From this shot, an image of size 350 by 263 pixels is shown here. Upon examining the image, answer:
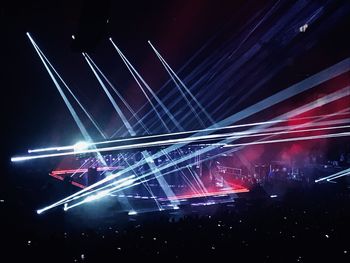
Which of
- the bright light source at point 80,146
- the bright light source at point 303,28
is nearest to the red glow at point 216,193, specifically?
the bright light source at point 80,146

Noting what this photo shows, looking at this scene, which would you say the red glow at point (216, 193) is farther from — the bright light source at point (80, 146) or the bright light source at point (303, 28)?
the bright light source at point (303, 28)

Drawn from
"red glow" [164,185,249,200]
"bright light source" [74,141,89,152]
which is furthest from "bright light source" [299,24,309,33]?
"bright light source" [74,141,89,152]

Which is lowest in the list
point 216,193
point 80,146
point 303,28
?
point 216,193

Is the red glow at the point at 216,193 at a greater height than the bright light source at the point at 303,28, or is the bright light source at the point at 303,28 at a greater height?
the bright light source at the point at 303,28

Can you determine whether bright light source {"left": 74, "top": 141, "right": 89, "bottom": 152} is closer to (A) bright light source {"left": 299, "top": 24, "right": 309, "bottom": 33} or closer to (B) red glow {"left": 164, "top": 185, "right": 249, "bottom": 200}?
(B) red glow {"left": 164, "top": 185, "right": 249, "bottom": 200}

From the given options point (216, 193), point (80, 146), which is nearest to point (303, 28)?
point (216, 193)

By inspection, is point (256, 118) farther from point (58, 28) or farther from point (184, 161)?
point (58, 28)

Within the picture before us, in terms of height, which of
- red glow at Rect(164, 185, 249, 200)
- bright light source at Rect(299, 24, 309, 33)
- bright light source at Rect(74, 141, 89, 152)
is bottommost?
red glow at Rect(164, 185, 249, 200)

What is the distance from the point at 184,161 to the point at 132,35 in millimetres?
6063

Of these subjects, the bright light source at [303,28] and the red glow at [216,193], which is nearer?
the bright light source at [303,28]

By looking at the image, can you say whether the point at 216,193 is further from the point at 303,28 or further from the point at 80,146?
the point at 303,28

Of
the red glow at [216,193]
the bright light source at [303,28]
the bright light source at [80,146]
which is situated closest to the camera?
the bright light source at [303,28]

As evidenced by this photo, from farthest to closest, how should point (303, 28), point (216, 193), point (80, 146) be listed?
point (216, 193), point (80, 146), point (303, 28)

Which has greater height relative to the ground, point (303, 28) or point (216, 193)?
point (303, 28)
